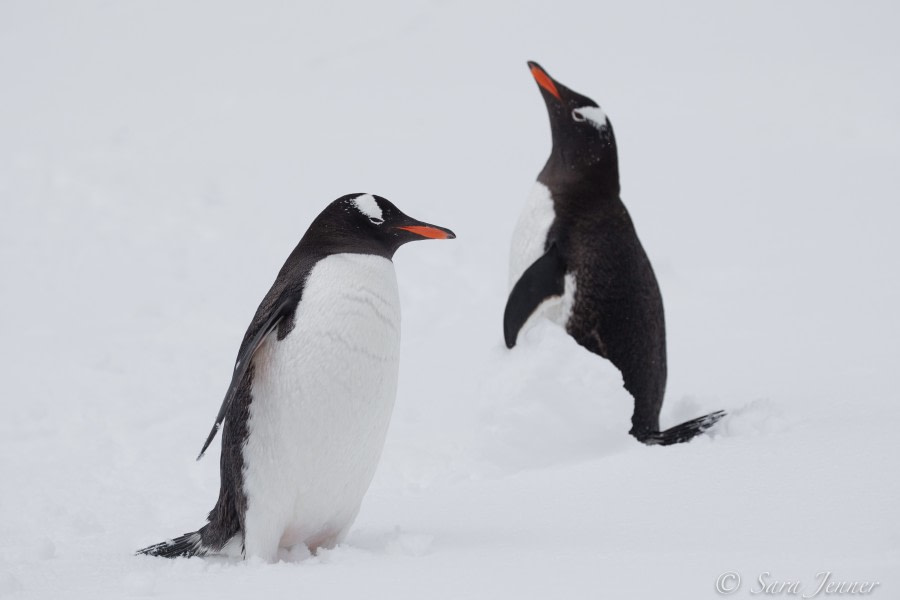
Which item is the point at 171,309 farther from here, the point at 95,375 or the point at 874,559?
the point at 874,559

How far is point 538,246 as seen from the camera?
4.31m

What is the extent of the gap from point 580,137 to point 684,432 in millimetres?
1329

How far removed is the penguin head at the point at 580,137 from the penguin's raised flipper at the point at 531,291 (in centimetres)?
47

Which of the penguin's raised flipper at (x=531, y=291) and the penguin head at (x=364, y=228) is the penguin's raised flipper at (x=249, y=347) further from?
the penguin's raised flipper at (x=531, y=291)

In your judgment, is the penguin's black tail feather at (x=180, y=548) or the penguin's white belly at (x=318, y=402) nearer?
the penguin's white belly at (x=318, y=402)

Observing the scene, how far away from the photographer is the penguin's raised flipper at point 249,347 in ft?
8.82

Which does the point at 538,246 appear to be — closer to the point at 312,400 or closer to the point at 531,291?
the point at 531,291

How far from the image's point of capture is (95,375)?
5.53 metres

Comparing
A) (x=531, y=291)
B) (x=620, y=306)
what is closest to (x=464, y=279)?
(x=531, y=291)

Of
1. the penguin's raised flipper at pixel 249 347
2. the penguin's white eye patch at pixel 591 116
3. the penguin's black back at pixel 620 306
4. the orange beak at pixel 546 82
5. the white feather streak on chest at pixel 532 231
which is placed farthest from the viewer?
the orange beak at pixel 546 82

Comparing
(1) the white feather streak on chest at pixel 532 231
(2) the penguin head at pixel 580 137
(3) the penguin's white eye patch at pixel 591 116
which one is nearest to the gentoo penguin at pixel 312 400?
(1) the white feather streak on chest at pixel 532 231

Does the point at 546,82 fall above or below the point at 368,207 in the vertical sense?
above

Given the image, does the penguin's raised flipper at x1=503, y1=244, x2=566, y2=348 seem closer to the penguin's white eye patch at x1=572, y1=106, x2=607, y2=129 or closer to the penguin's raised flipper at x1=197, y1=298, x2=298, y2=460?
the penguin's white eye patch at x1=572, y1=106, x2=607, y2=129

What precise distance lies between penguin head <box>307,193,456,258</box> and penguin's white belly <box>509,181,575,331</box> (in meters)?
1.24
